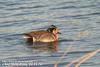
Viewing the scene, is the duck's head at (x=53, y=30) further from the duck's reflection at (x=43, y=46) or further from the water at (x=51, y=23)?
the duck's reflection at (x=43, y=46)

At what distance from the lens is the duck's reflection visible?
11.4 meters

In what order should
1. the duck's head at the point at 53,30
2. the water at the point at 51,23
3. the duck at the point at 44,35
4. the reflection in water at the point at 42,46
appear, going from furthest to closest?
Result: 1. the duck's head at the point at 53,30
2. the duck at the point at 44,35
3. the reflection in water at the point at 42,46
4. the water at the point at 51,23

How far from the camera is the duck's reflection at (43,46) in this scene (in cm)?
1136

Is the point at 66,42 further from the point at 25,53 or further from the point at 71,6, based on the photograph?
the point at 71,6

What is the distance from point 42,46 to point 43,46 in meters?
0.03

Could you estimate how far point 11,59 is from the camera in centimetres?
995

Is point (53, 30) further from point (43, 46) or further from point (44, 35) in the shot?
point (43, 46)

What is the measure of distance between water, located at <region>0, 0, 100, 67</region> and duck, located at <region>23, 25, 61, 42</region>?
20cm

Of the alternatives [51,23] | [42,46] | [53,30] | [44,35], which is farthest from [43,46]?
[51,23]

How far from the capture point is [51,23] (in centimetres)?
1432

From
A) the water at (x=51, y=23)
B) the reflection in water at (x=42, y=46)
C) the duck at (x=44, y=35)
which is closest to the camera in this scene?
the water at (x=51, y=23)

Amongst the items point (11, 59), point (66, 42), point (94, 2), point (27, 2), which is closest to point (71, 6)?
point (94, 2)

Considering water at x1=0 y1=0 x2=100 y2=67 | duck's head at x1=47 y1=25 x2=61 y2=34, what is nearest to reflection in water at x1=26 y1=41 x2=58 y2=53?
water at x1=0 y1=0 x2=100 y2=67

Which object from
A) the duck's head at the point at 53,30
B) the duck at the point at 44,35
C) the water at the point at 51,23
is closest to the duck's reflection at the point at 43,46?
the water at the point at 51,23
